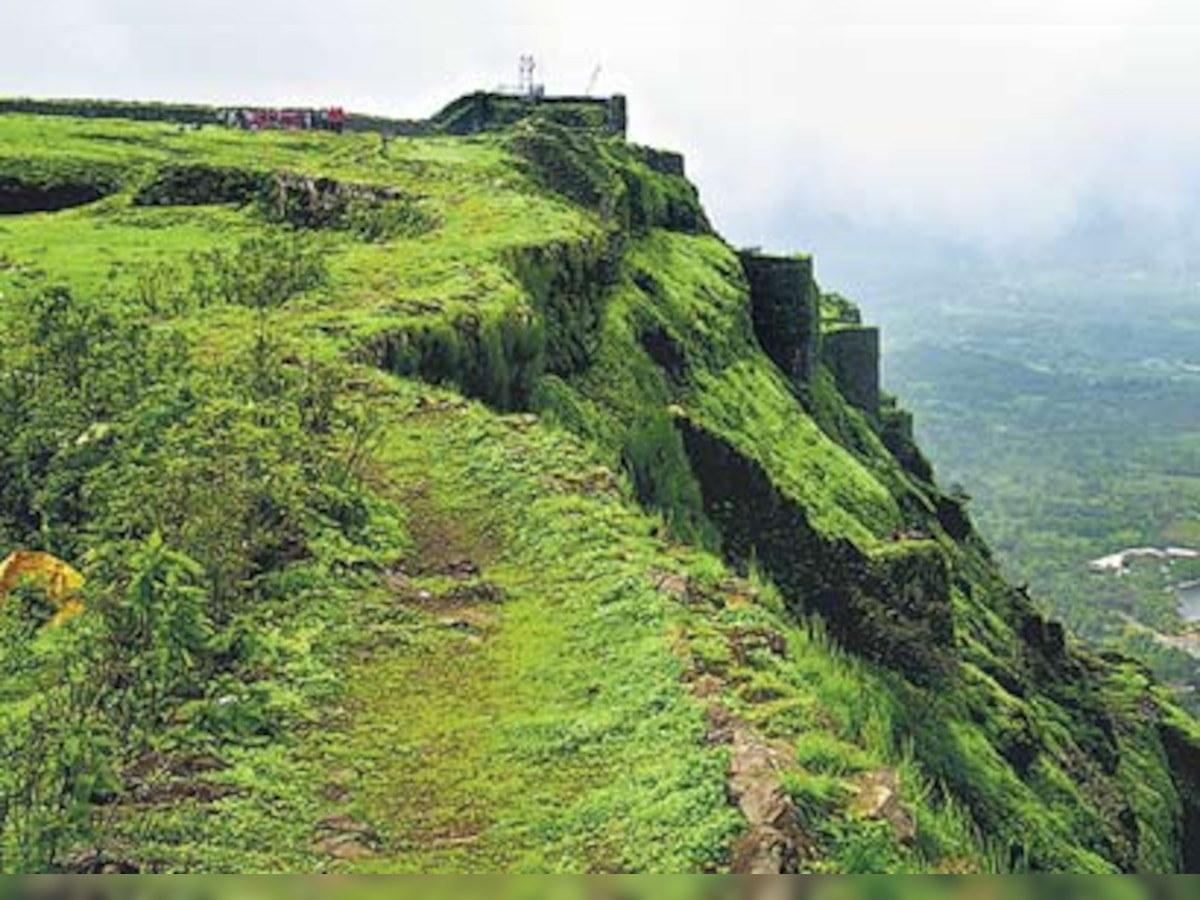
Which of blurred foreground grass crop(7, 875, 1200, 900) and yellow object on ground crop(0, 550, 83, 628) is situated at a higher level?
blurred foreground grass crop(7, 875, 1200, 900)

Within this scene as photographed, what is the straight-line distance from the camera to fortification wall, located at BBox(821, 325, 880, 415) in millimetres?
60594

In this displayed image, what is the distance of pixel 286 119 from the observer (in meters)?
55.3

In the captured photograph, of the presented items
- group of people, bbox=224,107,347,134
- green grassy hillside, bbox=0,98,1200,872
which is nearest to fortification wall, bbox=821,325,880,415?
group of people, bbox=224,107,347,134

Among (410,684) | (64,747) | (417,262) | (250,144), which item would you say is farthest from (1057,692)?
(64,747)

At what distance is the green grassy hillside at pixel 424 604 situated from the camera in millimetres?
7691

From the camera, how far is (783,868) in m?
6.98

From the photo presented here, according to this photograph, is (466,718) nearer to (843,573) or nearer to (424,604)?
(424,604)

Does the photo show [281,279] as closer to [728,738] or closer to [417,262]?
[417,262]

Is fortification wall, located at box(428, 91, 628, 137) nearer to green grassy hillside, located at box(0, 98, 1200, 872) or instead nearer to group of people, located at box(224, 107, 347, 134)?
group of people, located at box(224, 107, 347, 134)

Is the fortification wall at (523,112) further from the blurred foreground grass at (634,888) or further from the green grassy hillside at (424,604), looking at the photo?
the blurred foreground grass at (634,888)

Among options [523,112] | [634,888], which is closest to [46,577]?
[634,888]

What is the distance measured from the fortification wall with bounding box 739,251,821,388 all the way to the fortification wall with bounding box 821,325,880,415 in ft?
27.8

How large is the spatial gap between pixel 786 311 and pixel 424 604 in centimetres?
3998

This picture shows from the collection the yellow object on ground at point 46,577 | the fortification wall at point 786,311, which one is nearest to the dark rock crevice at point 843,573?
the yellow object on ground at point 46,577
